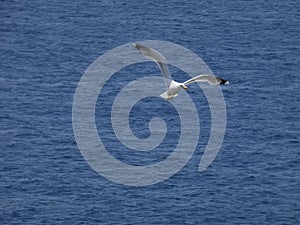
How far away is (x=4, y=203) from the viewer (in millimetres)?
183125

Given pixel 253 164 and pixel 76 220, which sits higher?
pixel 253 164

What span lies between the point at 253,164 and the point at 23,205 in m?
46.0

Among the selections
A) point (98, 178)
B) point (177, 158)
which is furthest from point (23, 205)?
point (177, 158)

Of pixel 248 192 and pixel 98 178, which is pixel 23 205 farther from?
pixel 248 192

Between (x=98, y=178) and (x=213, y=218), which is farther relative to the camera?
(x=98, y=178)

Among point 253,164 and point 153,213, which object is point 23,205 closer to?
point 153,213

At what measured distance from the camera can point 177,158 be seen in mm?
195750

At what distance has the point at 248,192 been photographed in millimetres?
186125

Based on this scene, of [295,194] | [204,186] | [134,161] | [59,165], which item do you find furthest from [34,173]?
[295,194]

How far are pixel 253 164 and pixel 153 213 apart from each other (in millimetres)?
27636

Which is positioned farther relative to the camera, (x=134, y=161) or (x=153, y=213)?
(x=134, y=161)

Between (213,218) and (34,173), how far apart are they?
3886cm

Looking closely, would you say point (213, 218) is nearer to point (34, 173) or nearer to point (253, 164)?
point (253, 164)

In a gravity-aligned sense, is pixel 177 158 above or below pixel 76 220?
above
